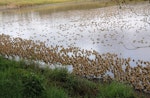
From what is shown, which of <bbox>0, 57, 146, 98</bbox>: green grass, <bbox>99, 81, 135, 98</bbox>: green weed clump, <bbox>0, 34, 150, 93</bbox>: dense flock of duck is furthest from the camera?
<bbox>0, 34, 150, 93</bbox>: dense flock of duck

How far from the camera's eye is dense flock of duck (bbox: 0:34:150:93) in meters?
13.7

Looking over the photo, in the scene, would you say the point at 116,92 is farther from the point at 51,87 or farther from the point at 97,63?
the point at 97,63

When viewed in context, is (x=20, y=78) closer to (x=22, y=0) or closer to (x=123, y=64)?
(x=123, y=64)

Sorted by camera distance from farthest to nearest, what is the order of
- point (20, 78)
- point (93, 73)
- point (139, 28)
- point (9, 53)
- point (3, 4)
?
point (3, 4), point (139, 28), point (9, 53), point (93, 73), point (20, 78)

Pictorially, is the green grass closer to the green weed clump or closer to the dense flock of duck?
the green weed clump

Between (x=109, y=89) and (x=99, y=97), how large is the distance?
0.67 m

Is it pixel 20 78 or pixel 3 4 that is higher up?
pixel 3 4

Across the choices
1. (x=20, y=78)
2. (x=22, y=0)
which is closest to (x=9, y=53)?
(x=20, y=78)

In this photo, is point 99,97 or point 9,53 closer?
point 99,97

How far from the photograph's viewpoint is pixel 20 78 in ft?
32.6

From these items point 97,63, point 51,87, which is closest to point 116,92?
point 51,87

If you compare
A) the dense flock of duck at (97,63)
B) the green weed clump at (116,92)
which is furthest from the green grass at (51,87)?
the dense flock of duck at (97,63)

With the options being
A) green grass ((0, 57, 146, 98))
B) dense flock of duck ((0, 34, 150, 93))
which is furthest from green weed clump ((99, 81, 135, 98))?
dense flock of duck ((0, 34, 150, 93))

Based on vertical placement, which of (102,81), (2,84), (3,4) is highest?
(3,4)
